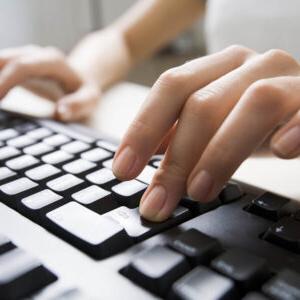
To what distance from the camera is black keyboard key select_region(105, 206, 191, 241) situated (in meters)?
0.23

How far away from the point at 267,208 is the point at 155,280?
0.09m

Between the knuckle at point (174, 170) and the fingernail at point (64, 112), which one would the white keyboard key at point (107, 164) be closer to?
the knuckle at point (174, 170)

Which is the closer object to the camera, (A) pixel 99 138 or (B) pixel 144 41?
(A) pixel 99 138

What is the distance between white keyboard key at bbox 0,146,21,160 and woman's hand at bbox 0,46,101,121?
0.14 m

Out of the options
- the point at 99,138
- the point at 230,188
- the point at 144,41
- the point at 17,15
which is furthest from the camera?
the point at 17,15

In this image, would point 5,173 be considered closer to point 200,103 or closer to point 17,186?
point 17,186

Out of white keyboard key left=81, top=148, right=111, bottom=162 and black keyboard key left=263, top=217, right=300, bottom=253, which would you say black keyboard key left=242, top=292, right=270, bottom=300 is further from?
white keyboard key left=81, top=148, right=111, bottom=162

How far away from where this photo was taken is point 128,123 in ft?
1.60

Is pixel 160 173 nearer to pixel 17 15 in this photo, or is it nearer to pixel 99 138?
pixel 99 138

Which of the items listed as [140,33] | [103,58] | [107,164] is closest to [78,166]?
[107,164]

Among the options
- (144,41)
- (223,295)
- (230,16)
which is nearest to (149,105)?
(223,295)

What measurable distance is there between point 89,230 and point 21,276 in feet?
0.14

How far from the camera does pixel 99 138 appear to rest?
14.9 inches

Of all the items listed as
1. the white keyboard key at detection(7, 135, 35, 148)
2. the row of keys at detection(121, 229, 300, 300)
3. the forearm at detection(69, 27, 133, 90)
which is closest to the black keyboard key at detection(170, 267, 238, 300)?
the row of keys at detection(121, 229, 300, 300)
